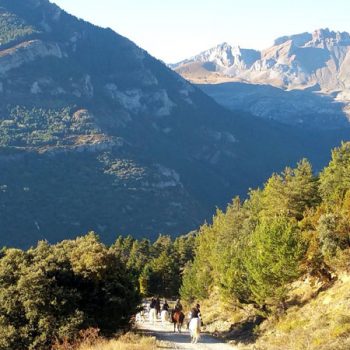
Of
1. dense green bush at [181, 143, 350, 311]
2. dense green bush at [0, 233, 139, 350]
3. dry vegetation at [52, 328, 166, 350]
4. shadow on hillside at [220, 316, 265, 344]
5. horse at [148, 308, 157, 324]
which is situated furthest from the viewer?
horse at [148, 308, 157, 324]

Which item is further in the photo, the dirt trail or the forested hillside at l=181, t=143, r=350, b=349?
the dirt trail

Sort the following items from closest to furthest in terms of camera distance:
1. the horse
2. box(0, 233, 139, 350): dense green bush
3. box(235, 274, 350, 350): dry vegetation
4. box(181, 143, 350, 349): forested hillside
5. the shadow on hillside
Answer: box(235, 274, 350, 350): dry vegetation
box(0, 233, 139, 350): dense green bush
box(181, 143, 350, 349): forested hillside
the shadow on hillside
the horse

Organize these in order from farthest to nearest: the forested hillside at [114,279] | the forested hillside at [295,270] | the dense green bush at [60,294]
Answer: the forested hillside at [295,270] < the forested hillside at [114,279] < the dense green bush at [60,294]

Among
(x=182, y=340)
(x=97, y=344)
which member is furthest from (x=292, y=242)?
(x=97, y=344)

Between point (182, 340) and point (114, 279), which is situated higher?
point (114, 279)

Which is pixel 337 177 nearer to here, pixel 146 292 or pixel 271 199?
pixel 271 199

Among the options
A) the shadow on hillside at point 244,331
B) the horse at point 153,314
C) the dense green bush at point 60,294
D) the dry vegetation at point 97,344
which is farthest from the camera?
the horse at point 153,314

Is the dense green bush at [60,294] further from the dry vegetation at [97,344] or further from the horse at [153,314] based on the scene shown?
the horse at [153,314]

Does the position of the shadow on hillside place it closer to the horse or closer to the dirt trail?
the dirt trail

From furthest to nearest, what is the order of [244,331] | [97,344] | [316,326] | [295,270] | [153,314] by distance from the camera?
1. [153,314]
2. [244,331]
3. [295,270]
4. [316,326]
5. [97,344]

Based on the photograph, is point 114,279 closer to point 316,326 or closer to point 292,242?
point 292,242

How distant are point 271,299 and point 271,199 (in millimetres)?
22383

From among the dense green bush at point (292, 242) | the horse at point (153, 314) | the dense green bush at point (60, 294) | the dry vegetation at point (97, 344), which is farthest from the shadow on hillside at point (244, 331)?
the horse at point (153, 314)

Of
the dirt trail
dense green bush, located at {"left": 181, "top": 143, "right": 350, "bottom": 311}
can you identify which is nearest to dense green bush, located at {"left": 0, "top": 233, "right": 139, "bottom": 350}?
the dirt trail
